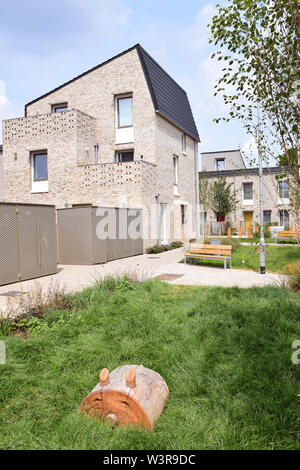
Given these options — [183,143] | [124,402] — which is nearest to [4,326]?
[124,402]

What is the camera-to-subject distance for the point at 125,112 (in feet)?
65.6

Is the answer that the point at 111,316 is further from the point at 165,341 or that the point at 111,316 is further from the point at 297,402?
the point at 297,402

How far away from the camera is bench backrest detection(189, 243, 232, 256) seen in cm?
1176

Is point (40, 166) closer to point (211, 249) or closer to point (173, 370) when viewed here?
point (211, 249)

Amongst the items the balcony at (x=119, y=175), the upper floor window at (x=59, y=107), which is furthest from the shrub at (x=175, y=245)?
the upper floor window at (x=59, y=107)

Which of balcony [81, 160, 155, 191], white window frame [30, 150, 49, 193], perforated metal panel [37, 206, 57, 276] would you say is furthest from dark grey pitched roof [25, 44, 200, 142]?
perforated metal panel [37, 206, 57, 276]

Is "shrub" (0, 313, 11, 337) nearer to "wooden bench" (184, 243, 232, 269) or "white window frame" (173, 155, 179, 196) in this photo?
"wooden bench" (184, 243, 232, 269)

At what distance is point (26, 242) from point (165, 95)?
1516 cm

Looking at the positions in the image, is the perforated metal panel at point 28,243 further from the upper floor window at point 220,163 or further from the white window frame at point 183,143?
the upper floor window at point 220,163

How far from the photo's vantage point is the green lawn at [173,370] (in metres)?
2.76

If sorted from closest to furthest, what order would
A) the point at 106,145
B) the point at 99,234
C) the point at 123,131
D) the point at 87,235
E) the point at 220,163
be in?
1. the point at 87,235
2. the point at 99,234
3. the point at 123,131
4. the point at 106,145
5. the point at 220,163

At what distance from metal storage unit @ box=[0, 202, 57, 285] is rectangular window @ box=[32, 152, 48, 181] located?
33.2 ft

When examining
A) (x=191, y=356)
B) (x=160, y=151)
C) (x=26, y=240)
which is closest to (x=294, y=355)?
(x=191, y=356)

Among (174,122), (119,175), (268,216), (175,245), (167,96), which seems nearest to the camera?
(119,175)
